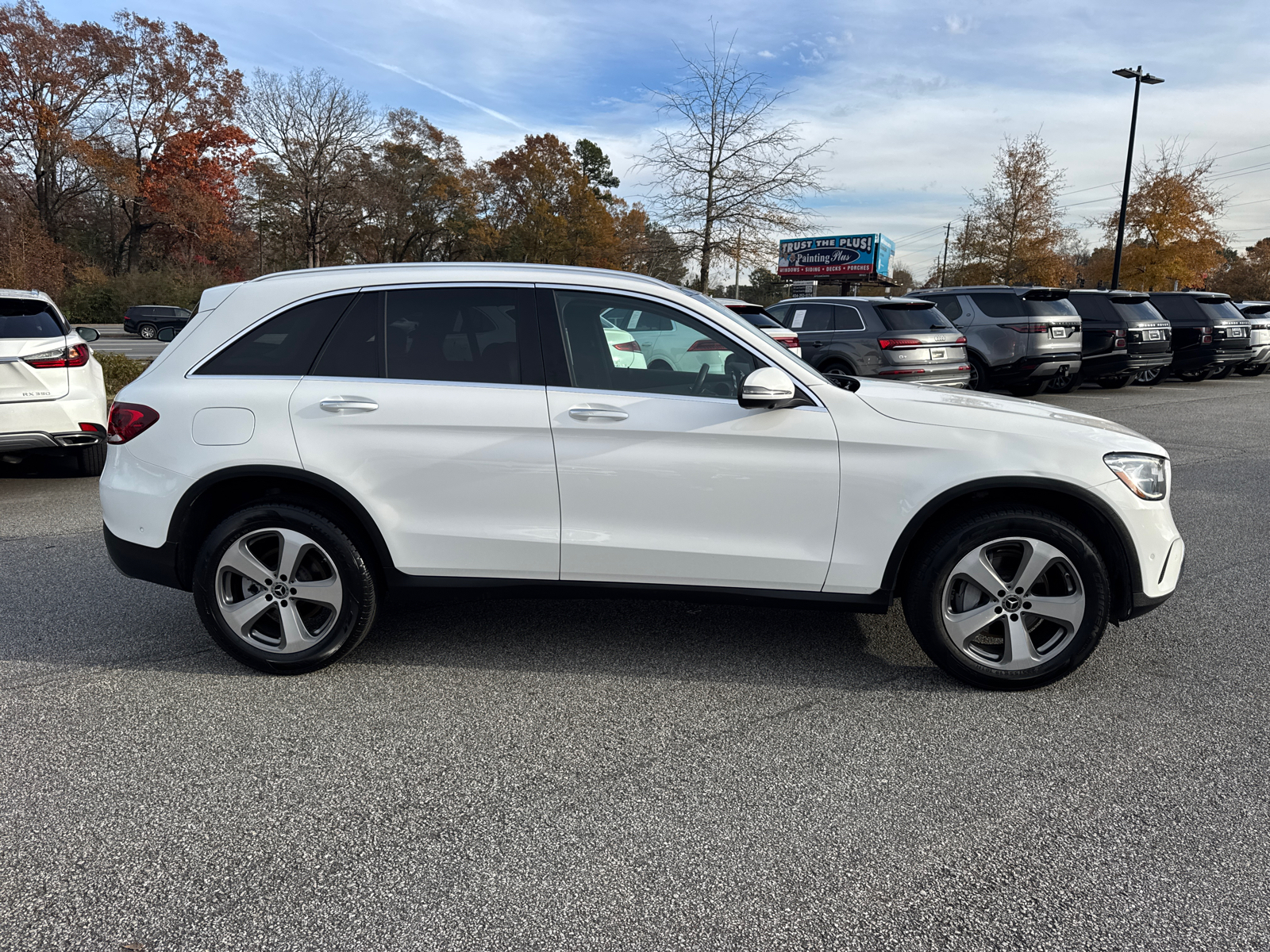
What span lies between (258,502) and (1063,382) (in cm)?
1597

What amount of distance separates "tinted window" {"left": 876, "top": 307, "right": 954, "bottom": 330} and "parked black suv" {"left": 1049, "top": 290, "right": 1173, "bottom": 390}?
214 inches

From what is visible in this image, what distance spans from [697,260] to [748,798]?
58.1ft

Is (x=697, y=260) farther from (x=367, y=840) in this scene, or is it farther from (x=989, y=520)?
(x=367, y=840)

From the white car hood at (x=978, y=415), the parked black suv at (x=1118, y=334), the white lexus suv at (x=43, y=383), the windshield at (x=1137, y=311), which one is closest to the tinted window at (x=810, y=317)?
the parked black suv at (x=1118, y=334)

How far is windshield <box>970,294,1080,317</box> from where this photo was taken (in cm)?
1452

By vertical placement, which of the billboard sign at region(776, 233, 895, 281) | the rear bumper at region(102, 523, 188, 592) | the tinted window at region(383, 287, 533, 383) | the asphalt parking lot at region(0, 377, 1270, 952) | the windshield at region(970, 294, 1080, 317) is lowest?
the asphalt parking lot at region(0, 377, 1270, 952)

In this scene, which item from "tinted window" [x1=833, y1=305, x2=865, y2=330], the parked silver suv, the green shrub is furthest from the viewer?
the parked silver suv

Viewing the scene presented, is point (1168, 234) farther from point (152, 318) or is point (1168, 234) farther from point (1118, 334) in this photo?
point (152, 318)

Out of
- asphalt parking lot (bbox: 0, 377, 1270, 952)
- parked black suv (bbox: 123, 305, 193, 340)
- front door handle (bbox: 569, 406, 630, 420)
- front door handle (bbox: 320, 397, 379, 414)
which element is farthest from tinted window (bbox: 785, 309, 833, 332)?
parked black suv (bbox: 123, 305, 193, 340)

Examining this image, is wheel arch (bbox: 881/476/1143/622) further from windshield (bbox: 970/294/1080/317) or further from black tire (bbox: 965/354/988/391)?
windshield (bbox: 970/294/1080/317)

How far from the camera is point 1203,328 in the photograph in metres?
18.2

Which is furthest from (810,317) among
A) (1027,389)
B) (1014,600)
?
(1014,600)

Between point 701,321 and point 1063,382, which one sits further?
point 1063,382

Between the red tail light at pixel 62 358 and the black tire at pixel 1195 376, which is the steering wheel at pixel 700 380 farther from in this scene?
the black tire at pixel 1195 376
